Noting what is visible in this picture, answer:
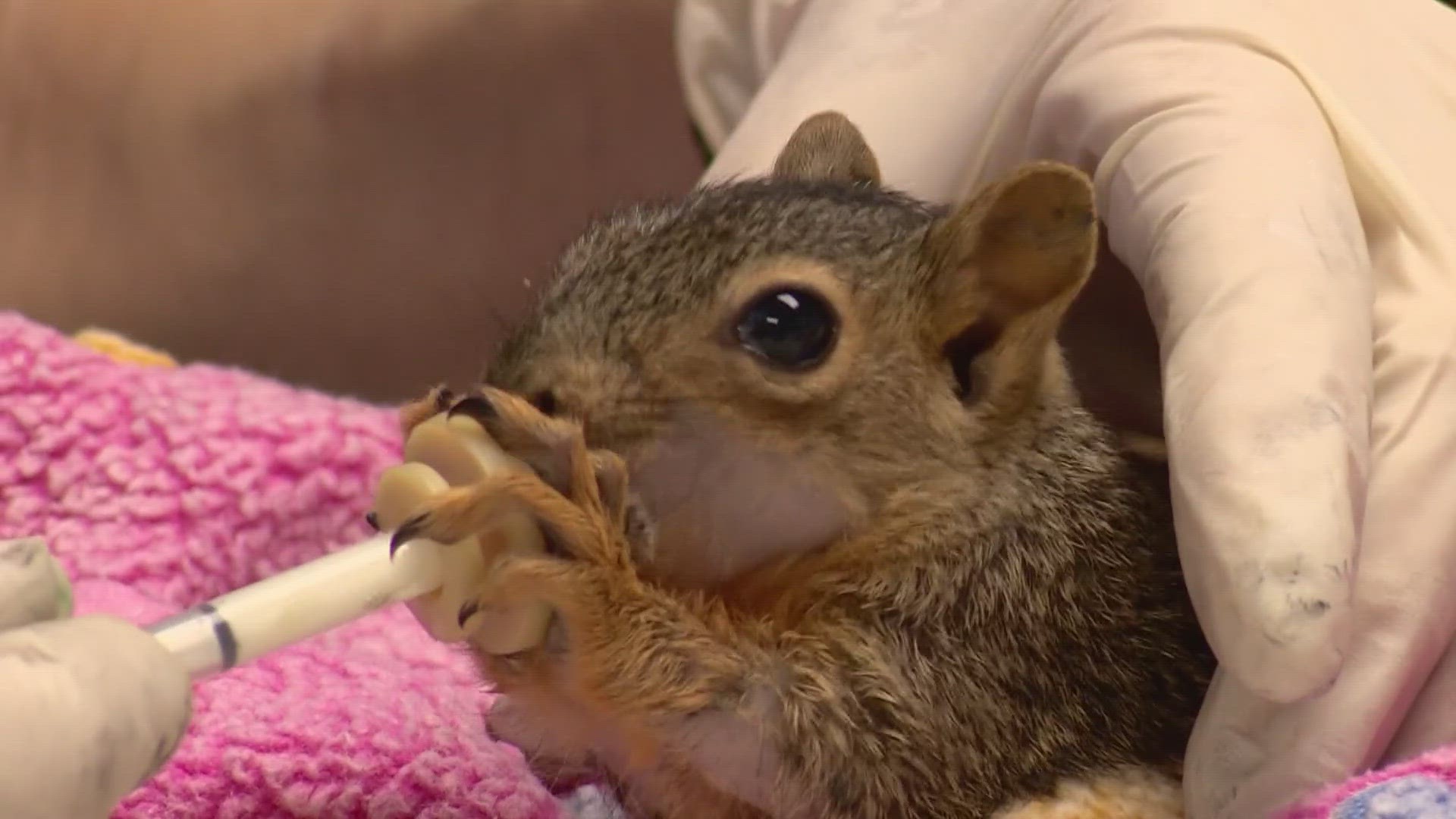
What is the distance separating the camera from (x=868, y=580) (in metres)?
1.03

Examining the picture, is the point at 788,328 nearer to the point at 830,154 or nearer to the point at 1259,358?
the point at 1259,358

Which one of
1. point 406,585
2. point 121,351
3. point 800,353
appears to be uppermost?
point 800,353

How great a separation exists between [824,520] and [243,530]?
0.96m

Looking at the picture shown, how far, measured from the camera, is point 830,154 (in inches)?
54.5

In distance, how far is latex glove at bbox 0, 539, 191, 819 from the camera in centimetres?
63

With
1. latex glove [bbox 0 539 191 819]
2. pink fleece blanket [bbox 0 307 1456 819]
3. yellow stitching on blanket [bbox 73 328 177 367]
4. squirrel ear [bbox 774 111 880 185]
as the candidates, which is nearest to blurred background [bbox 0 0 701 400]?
yellow stitching on blanket [bbox 73 328 177 367]

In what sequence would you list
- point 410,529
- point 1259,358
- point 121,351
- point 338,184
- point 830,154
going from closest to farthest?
1. point 410,529
2. point 1259,358
3. point 830,154
4. point 121,351
5. point 338,184

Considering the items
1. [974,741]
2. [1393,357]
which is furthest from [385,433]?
[1393,357]

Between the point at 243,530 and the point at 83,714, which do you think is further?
the point at 243,530

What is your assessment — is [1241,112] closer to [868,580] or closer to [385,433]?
[868,580]

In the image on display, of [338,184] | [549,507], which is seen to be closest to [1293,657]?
[549,507]

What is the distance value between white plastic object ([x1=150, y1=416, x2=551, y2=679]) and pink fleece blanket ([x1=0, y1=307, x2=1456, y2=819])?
9.9 inches

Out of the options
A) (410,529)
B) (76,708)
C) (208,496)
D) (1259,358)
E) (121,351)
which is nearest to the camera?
(76,708)

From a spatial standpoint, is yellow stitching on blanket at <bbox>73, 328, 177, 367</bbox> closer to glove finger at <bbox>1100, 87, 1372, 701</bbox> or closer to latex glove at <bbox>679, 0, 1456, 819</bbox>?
latex glove at <bbox>679, 0, 1456, 819</bbox>
